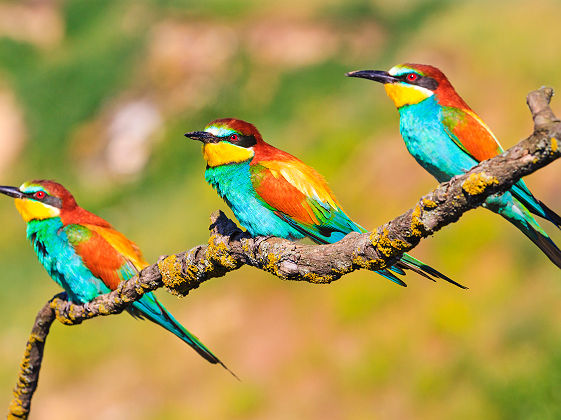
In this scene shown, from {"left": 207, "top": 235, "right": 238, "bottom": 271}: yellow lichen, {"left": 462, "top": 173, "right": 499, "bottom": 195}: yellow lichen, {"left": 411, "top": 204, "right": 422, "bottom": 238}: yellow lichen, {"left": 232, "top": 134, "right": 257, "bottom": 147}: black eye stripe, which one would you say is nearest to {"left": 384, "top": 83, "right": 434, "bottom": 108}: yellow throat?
{"left": 232, "top": 134, "right": 257, "bottom": 147}: black eye stripe

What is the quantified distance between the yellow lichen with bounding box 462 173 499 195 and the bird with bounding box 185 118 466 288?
141cm

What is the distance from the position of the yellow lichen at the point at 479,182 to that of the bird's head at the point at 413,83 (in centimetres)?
182

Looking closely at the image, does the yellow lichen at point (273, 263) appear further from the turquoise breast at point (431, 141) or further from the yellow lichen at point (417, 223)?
the turquoise breast at point (431, 141)

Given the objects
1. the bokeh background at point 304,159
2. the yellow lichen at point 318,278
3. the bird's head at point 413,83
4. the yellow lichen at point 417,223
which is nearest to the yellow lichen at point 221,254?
the yellow lichen at point 318,278

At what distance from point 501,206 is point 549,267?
4.53 metres

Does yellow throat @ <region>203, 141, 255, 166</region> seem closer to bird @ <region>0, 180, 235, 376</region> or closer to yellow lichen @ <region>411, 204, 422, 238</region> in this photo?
bird @ <region>0, 180, 235, 376</region>

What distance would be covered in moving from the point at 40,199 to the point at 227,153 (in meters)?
1.60

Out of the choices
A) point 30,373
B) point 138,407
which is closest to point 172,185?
point 138,407

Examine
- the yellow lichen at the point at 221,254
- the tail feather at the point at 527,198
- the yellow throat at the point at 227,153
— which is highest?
the yellow throat at the point at 227,153

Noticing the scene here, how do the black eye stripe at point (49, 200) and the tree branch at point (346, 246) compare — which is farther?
the black eye stripe at point (49, 200)

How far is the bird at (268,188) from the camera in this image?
3738 millimetres

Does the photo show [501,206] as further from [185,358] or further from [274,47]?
[274,47]

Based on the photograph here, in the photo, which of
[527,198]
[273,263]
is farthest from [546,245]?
[273,263]

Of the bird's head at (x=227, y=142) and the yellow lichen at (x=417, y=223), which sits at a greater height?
the bird's head at (x=227, y=142)
